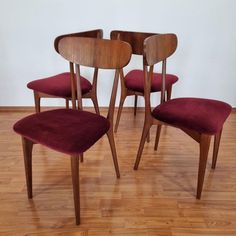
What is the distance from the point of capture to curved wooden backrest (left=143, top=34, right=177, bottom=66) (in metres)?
1.47

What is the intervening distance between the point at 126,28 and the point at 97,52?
1.18 m

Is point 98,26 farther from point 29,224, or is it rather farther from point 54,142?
point 29,224

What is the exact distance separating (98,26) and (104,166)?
1.35 metres

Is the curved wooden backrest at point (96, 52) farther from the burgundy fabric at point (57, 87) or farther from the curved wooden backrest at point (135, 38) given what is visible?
the curved wooden backrest at point (135, 38)

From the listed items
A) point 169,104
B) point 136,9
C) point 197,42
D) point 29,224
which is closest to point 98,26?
point 136,9

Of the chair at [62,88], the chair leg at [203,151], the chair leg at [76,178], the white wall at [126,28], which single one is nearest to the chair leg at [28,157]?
the chair leg at [76,178]

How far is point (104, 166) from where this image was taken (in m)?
1.84

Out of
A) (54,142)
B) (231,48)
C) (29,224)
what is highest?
(231,48)

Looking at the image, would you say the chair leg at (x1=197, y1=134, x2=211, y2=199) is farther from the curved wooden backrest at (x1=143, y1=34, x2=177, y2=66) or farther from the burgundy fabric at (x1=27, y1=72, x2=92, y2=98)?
the burgundy fabric at (x1=27, y1=72, x2=92, y2=98)

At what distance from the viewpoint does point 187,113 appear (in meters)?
1.52

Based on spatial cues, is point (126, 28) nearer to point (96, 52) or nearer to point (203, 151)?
point (96, 52)

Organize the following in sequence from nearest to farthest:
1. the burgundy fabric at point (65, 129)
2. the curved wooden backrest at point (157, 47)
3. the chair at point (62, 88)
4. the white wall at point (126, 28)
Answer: the burgundy fabric at point (65, 129), the curved wooden backrest at point (157, 47), the chair at point (62, 88), the white wall at point (126, 28)

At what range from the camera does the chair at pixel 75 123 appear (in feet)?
4.03

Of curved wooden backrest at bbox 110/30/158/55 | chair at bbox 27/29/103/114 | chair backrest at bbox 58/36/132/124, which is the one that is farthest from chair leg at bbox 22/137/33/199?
curved wooden backrest at bbox 110/30/158/55
